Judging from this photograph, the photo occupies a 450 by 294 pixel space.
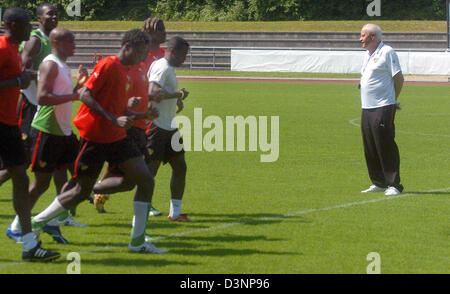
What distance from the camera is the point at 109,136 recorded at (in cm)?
748

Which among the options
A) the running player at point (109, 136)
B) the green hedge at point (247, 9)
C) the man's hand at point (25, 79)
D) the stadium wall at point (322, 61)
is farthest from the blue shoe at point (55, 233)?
the green hedge at point (247, 9)

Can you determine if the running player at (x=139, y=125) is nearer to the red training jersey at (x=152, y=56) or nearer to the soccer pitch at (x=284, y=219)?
the red training jersey at (x=152, y=56)

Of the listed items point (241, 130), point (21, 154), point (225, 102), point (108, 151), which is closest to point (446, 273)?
point (108, 151)

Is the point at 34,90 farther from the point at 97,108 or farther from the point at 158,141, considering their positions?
the point at 97,108

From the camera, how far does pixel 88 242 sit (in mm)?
8227

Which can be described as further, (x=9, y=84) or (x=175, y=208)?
(x=175, y=208)

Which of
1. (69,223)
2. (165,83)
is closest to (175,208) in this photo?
(69,223)

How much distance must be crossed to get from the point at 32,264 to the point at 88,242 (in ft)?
3.51

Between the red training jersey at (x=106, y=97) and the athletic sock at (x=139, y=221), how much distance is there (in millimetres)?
648

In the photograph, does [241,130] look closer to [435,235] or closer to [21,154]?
[435,235]

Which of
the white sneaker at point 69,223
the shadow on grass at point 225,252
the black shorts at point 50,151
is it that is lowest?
the white sneaker at point 69,223

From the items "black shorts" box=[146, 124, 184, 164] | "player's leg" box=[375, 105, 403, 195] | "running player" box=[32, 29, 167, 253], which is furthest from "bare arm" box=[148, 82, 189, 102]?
"player's leg" box=[375, 105, 403, 195]

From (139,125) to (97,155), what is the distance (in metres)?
1.35

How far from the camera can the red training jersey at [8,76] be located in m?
7.22
